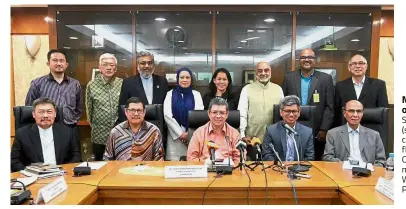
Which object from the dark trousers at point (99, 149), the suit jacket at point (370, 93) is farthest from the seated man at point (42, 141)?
the suit jacket at point (370, 93)

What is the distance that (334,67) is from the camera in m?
4.45

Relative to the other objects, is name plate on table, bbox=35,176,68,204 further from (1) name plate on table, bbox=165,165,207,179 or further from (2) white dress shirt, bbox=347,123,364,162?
(2) white dress shirt, bbox=347,123,364,162

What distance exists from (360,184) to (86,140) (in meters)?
3.53

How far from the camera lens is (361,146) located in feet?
8.93

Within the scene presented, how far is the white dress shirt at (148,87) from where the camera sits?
3453 mm

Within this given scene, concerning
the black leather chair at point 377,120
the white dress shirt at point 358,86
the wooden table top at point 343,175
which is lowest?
the wooden table top at point 343,175

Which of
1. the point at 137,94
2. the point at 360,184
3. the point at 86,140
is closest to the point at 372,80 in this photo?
the point at 360,184

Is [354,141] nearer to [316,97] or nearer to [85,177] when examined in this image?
[316,97]

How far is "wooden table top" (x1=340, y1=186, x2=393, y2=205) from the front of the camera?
1650mm

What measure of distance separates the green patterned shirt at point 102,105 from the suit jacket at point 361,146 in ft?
6.89

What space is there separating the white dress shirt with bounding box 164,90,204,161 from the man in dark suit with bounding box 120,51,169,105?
0.17 meters

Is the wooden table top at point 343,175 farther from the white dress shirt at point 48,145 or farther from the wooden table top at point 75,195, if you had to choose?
the white dress shirt at point 48,145

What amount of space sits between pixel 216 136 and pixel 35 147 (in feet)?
4.62

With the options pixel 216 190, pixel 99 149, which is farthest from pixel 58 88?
pixel 216 190
